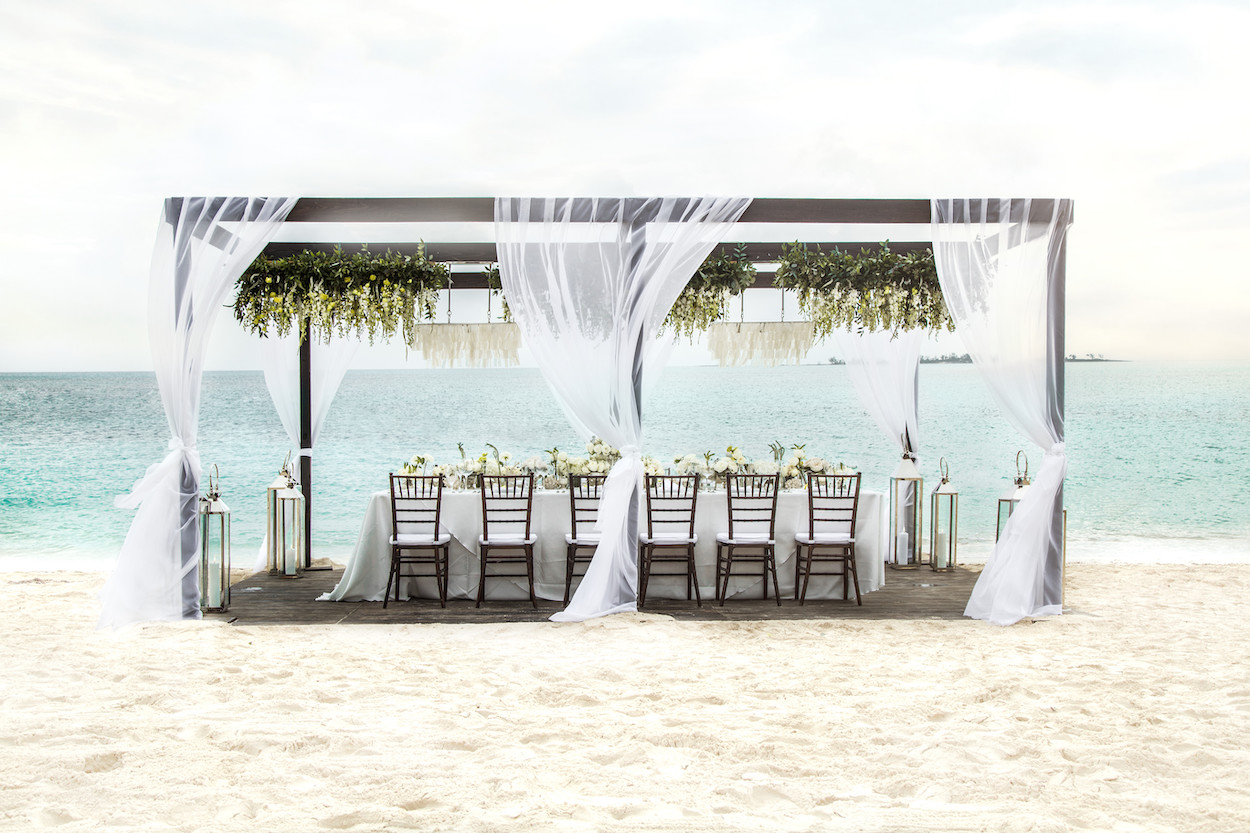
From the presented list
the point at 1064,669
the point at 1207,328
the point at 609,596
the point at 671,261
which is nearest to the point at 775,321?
the point at 671,261

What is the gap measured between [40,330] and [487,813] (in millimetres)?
24519

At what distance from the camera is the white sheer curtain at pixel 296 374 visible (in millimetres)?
7156

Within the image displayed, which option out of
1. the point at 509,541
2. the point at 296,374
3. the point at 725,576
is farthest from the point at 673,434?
the point at 509,541

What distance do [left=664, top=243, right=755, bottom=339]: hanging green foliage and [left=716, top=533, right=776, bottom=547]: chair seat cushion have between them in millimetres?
1622

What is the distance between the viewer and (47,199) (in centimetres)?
1995

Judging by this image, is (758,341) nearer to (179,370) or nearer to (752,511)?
(752,511)

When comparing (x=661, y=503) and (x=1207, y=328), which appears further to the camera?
(x=1207, y=328)

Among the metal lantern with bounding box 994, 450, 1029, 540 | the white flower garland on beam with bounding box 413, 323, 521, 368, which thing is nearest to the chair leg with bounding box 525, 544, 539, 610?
the white flower garland on beam with bounding box 413, 323, 521, 368

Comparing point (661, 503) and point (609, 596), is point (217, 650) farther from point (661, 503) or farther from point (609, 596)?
point (661, 503)

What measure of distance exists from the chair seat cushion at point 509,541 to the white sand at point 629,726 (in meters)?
0.59

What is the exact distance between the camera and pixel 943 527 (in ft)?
24.0

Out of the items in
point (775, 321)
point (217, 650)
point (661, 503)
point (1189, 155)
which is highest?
point (1189, 155)

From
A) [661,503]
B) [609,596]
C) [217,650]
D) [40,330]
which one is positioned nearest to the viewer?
[217,650]

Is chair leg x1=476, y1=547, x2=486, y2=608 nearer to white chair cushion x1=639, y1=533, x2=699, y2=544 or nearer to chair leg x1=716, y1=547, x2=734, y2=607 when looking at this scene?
white chair cushion x1=639, y1=533, x2=699, y2=544
